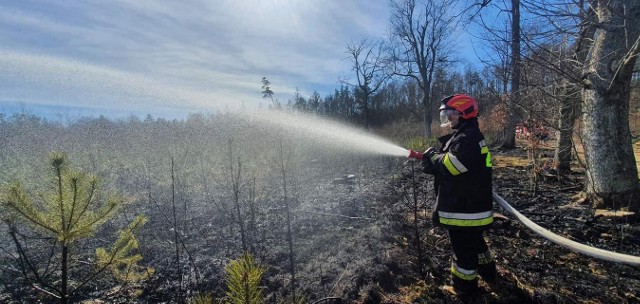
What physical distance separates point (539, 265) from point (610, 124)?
2.99 m

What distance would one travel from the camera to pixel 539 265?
351 cm

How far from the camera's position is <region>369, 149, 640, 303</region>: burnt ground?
3.00 m

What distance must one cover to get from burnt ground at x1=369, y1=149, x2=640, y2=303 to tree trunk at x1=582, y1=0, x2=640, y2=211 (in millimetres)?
477

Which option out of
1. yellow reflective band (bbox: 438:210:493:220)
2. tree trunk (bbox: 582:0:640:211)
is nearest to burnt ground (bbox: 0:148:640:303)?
yellow reflective band (bbox: 438:210:493:220)

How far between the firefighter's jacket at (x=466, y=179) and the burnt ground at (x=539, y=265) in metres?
0.72

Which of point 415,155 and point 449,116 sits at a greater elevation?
point 449,116

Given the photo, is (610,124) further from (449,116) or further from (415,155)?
(415,155)

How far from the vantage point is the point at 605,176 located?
4.95 m

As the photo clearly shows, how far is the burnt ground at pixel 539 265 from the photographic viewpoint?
9.84ft

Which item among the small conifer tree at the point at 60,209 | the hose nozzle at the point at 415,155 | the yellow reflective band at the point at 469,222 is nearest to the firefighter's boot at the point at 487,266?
the yellow reflective band at the point at 469,222

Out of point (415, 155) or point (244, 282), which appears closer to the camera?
point (244, 282)

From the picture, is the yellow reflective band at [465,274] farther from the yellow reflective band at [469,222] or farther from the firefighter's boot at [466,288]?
the yellow reflective band at [469,222]

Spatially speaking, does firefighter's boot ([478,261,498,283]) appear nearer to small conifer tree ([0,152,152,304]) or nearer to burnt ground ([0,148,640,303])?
burnt ground ([0,148,640,303])

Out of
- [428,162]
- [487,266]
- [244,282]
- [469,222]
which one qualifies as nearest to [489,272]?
[487,266]
